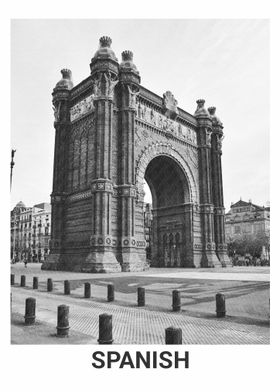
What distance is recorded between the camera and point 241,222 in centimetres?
9425

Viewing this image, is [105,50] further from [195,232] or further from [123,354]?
[123,354]

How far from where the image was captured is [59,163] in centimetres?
3612

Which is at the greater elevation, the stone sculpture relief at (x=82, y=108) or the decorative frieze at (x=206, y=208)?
the stone sculpture relief at (x=82, y=108)

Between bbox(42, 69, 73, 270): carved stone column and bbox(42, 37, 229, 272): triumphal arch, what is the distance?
100mm

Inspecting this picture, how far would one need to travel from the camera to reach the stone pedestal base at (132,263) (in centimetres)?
2947

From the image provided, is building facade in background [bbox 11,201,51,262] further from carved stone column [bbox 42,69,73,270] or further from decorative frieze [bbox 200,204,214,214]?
carved stone column [bbox 42,69,73,270]

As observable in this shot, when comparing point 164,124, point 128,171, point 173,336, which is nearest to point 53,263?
point 128,171

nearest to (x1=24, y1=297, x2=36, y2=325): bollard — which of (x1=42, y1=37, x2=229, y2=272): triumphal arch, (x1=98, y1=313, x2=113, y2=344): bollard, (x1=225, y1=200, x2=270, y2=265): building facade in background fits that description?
(x1=98, y1=313, x2=113, y2=344): bollard

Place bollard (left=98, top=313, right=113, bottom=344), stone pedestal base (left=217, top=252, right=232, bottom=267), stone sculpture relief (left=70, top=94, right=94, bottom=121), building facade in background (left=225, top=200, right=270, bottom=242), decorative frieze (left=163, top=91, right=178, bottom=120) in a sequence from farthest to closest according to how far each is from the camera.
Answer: building facade in background (left=225, top=200, right=270, bottom=242)
stone pedestal base (left=217, top=252, right=232, bottom=267)
decorative frieze (left=163, top=91, right=178, bottom=120)
stone sculpture relief (left=70, top=94, right=94, bottom=121)
bollard (left=98, top=313, right=113, bottom=344)

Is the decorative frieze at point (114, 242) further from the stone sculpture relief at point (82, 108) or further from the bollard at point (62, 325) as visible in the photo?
the bollard at point (62, 325)

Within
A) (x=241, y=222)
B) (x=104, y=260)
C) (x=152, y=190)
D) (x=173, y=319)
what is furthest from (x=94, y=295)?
(x=241, y=222)

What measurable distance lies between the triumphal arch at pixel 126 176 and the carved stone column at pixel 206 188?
0.12 m

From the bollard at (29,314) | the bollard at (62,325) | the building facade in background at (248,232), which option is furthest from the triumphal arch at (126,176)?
the building facade in background at (248,232)

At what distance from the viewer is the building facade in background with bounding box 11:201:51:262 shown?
100m
